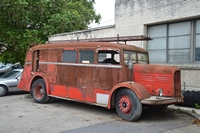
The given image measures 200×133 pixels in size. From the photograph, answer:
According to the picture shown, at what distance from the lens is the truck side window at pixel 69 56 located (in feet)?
27.9

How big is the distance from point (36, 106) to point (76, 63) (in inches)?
91.9

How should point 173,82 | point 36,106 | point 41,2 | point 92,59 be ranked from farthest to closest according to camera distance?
point 41,2
point 36,106
point 92,59
point 173,82

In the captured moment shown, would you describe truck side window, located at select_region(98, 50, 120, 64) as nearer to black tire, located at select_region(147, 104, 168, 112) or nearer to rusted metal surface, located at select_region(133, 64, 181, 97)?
Result: rusted metal surface, located at select_region(133, 64, 181, 97)

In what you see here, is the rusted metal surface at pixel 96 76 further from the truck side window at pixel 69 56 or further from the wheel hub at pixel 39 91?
the wheel hub at pixel 39 91

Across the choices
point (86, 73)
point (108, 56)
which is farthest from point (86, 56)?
point (108, 56)

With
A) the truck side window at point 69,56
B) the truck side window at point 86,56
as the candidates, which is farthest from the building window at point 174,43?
the truck side window at point 69,56

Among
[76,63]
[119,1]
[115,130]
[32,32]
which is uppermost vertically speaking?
[119,1]

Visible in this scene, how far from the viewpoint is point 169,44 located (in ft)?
34.2

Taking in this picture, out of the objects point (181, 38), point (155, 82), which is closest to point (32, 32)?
point (181, 38)

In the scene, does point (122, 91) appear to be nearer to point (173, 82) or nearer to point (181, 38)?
point (173, 82)

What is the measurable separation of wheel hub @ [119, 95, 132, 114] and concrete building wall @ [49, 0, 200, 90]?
3.76 m

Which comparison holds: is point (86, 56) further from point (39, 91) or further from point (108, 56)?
point (39, 91)

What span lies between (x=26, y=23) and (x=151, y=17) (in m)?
7.57

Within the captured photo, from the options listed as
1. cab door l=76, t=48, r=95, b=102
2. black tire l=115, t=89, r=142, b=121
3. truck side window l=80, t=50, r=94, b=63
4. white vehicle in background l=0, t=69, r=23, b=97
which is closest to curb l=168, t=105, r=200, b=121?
black tire l=115, t=89, r=142, b=121
